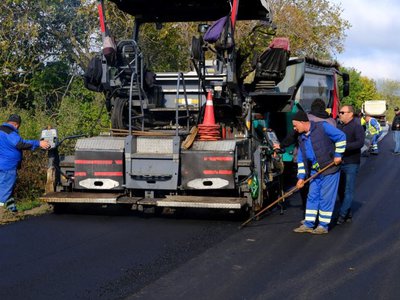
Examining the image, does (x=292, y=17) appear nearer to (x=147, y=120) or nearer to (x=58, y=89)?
(x=58, y=89)

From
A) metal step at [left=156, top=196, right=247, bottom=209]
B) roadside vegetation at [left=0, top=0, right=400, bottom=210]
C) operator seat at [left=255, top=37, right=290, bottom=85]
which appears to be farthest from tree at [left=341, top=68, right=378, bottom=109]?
metal step at [left=156, top=196, right=247, bottom=209]

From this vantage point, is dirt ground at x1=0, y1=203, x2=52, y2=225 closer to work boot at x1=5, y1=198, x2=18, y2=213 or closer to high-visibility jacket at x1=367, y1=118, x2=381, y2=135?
work boot at x1=5, y1=198, x2=18, y2=213

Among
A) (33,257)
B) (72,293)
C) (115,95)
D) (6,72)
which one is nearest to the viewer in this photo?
(72,293)

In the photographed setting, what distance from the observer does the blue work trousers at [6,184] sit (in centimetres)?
834

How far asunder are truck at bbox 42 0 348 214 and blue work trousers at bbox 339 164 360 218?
1.08 meters

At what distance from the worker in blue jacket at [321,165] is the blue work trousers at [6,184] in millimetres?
3926

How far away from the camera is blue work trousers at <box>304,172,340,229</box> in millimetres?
7410

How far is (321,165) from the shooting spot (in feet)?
24.4

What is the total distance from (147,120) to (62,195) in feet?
5.78

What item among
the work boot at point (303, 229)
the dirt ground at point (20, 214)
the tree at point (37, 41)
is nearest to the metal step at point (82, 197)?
the dirt ground at point (20, 214)

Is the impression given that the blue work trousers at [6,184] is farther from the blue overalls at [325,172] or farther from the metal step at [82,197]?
the blue overalls at [325,172]

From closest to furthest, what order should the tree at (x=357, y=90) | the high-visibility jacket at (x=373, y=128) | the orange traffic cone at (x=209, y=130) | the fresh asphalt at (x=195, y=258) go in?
the fresh asphalt at (x=195, y=258) < the orange traffic cone at (x=209, y=130) < the high-visibility jacket at (x=373, y=128) < the tree at (x=357, y=90)

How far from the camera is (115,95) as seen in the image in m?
9.03

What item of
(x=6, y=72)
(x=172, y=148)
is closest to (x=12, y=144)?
(x=172, y=148)
